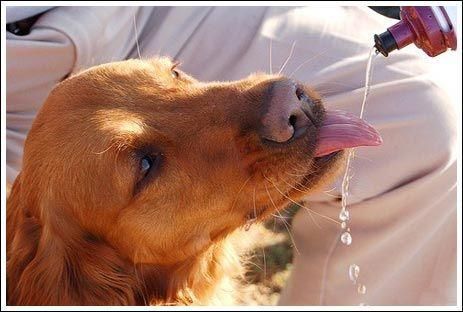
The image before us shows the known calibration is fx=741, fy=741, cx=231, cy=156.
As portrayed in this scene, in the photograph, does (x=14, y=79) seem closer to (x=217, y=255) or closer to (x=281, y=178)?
(x=217, y=255)

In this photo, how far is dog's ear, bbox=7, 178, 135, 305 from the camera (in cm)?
275

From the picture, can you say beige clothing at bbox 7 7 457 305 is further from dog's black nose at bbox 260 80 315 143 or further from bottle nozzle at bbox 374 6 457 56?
dog's black nose at bbox 260 80 315 143

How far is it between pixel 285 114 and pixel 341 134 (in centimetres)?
25

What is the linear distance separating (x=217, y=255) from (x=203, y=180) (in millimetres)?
620

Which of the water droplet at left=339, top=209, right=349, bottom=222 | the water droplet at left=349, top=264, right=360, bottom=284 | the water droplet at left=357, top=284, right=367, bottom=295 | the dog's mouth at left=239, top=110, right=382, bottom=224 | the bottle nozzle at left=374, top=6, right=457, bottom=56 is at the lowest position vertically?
the water droplet at left=357, top=284, right=367, bottom=295

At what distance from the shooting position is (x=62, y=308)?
2.68 meters

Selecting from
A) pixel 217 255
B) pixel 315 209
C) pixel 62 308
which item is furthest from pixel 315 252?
pixel 62 308

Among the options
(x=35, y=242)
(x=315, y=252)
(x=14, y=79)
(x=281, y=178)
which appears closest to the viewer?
(x=281, y=178)

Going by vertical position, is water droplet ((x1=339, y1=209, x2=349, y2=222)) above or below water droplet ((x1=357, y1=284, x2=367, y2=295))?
above

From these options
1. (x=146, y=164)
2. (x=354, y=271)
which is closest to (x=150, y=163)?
(x=146, y=164)

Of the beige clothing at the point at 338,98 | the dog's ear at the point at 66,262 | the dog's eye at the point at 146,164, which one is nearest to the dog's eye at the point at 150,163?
the dog's eye at the point at 146,164

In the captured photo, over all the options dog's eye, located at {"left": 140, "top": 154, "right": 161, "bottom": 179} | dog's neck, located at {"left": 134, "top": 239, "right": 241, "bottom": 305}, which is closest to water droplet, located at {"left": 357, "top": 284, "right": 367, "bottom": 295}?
dog's neck, located at {"left": 134, "top": 239, "right": 241, "bottom": 305}

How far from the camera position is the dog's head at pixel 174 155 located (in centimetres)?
262

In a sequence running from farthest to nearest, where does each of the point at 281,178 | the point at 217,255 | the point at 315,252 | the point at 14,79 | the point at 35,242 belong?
the point at 315,252, the point at 14,79, the point at 217,255, the point at 35,242, the point at 281,178
